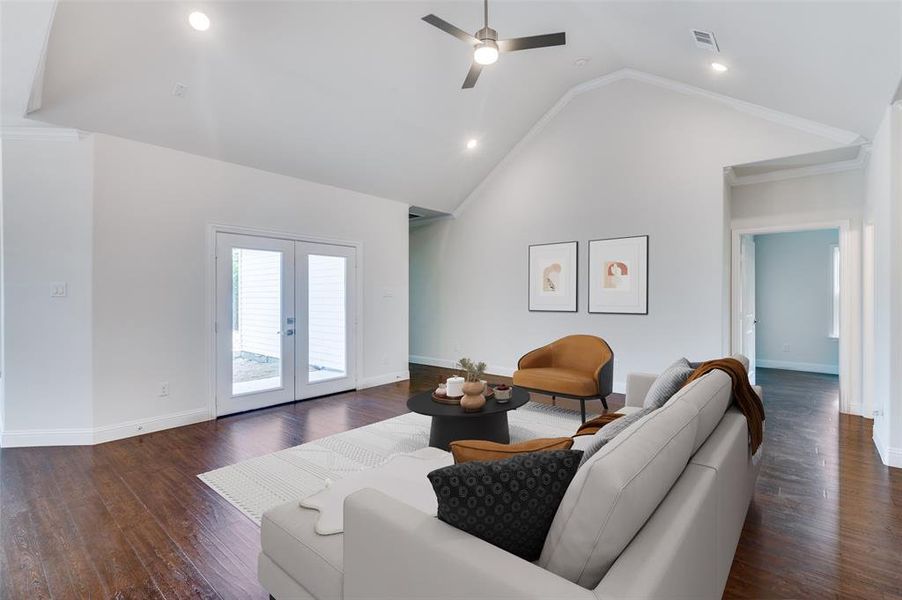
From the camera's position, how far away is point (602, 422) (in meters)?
2.64

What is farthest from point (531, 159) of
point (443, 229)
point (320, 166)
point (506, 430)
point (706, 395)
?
point (706, 395)

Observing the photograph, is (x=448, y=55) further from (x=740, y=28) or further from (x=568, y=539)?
(x=568, y=539)

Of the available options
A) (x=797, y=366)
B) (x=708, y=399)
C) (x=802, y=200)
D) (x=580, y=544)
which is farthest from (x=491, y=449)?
(x=797, y=366)

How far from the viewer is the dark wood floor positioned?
1975 millimetres

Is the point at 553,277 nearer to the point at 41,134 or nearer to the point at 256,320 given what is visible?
the point at 256,320

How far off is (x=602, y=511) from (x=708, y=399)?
1094mm

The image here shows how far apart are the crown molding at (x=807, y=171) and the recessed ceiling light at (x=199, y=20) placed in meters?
5.27

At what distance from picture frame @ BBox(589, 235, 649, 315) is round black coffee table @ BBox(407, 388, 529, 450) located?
9.05 feet

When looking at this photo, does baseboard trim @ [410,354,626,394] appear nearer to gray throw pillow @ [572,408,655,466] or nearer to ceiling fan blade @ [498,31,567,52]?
gray throw pillow @ [572,408,655,466]

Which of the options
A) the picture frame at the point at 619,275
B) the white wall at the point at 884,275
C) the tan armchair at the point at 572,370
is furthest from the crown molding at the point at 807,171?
the tan armchair at the point at 572,370

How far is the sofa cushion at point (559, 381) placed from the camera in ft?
13.8

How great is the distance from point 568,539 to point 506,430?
2.53 m

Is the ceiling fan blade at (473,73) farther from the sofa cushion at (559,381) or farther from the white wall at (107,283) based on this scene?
the sofa cushion at (559,381)

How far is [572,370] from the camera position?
4.70 m
